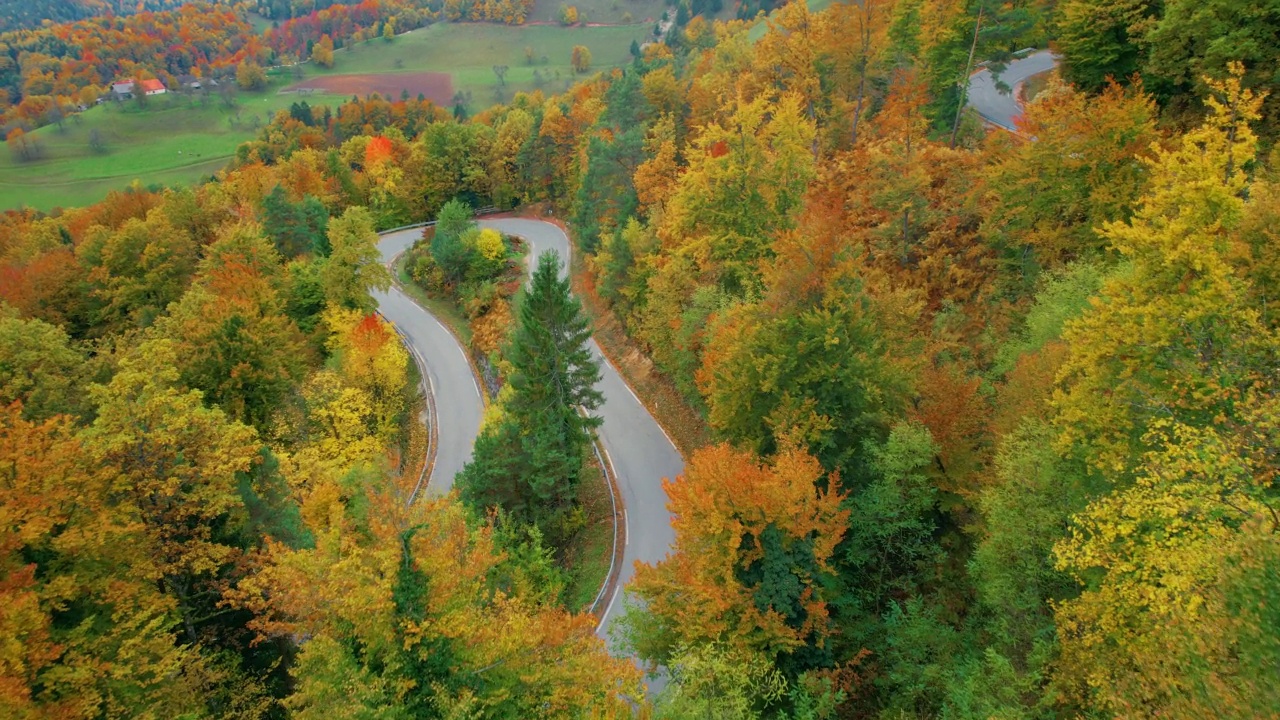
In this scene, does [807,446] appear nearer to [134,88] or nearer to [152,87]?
[134,88]

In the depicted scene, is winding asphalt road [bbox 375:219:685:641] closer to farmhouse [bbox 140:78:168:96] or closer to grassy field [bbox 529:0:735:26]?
farmhouse [bbox 140:78:168:96]

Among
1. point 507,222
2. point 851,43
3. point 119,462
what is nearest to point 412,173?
point 507,222

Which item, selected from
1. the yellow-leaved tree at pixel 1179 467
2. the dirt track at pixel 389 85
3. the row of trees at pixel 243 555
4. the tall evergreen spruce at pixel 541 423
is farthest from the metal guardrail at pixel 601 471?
the dirt track at pixel 389 85

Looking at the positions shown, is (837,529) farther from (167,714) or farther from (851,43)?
(851,43)

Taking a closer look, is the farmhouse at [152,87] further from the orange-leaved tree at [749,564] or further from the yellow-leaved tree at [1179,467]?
the yellow-leaved tree at [1179,467]

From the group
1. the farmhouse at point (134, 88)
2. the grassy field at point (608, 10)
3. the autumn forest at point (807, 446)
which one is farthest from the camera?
the grassy field at point (608, 10)

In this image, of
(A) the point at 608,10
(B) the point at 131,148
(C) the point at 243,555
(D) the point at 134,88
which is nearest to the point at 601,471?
(C) the point at 243,555
